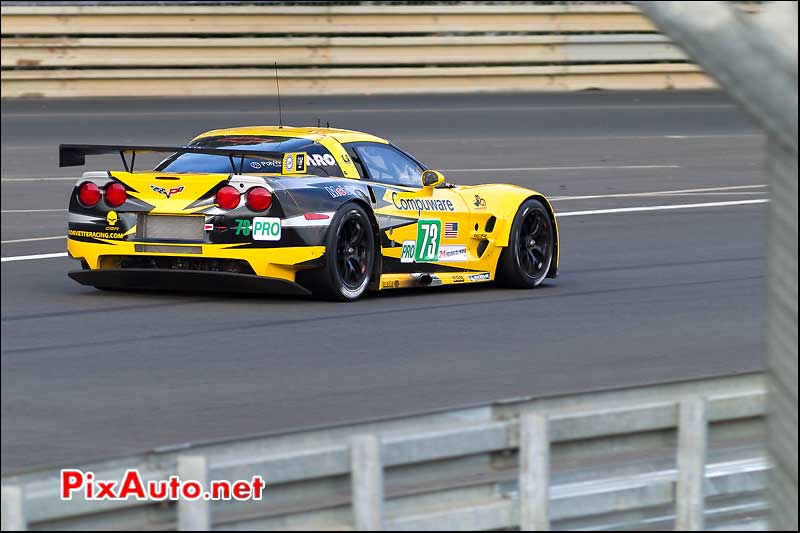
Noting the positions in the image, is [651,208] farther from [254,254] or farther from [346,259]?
[254,254]

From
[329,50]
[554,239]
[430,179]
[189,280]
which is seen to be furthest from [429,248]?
[329,50]

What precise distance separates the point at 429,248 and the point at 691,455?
6657 mm

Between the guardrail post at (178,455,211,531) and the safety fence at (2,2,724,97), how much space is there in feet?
72.9

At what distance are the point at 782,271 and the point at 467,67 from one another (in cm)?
2650

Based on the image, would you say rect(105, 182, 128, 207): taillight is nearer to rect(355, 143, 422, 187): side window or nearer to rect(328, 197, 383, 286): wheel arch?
rect(328, 197, 383, 286): wheel arch

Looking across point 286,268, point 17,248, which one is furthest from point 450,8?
point 286,268

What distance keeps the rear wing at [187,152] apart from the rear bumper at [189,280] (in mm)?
673

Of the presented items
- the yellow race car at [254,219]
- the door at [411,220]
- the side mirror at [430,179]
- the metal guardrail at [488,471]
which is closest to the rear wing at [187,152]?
the yellow race car at [254,219]

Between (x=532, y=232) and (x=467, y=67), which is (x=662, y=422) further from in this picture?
(x=467, y=67)

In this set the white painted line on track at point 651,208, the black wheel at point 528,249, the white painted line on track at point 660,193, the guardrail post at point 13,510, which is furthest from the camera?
the white painted line on track at point 660,193

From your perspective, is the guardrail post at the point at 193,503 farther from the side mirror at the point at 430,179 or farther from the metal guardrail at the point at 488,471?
the side mirror at the point at 430,179

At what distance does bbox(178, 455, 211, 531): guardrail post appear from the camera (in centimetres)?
420

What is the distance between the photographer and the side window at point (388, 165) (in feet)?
37.8

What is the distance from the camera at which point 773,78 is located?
13.3ft
